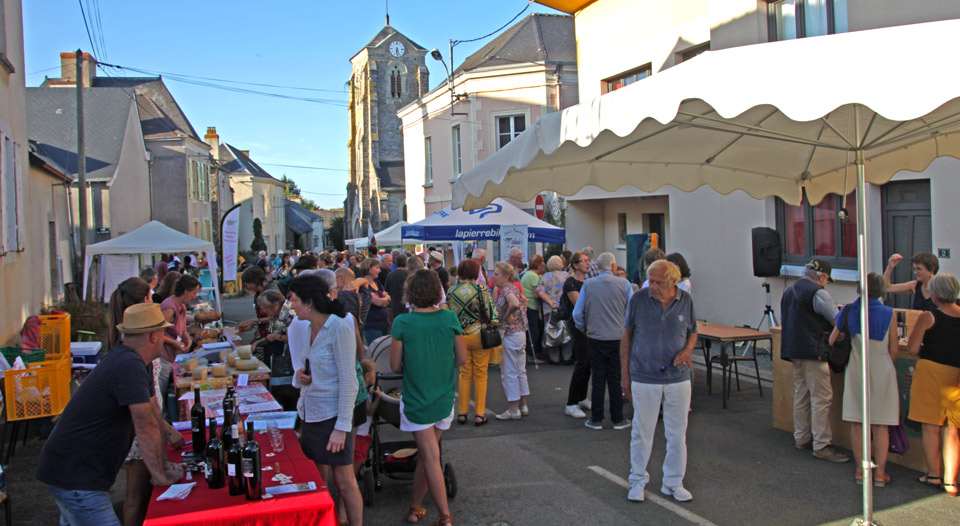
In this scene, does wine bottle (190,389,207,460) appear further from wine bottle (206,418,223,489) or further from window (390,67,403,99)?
window (390,67,403,99)

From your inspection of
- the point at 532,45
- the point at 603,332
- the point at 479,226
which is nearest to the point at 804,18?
the point at 479,226

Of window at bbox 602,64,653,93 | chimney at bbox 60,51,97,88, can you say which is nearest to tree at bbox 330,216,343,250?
chimney at bbox 60,51,97,88

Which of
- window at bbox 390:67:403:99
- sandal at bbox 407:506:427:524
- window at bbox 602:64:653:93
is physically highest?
window at bbox 390:67:403:99

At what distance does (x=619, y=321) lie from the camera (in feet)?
23.0

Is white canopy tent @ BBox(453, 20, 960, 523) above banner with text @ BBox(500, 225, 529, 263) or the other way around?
above

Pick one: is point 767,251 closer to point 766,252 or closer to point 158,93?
point 766,252

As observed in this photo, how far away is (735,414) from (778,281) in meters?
5.18

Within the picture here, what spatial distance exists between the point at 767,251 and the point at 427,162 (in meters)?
21.1

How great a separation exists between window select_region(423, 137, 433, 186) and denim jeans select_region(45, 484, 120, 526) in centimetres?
2679

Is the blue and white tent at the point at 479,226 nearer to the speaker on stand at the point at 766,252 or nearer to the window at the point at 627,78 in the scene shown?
the window at the point at 627,78

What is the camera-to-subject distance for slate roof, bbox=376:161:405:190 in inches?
2276

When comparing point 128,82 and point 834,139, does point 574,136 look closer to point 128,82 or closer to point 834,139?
point 834,139

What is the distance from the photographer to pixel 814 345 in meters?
6.02

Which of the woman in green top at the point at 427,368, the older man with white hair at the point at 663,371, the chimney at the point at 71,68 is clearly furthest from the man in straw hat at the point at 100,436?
the chimney at the point at 71,68
